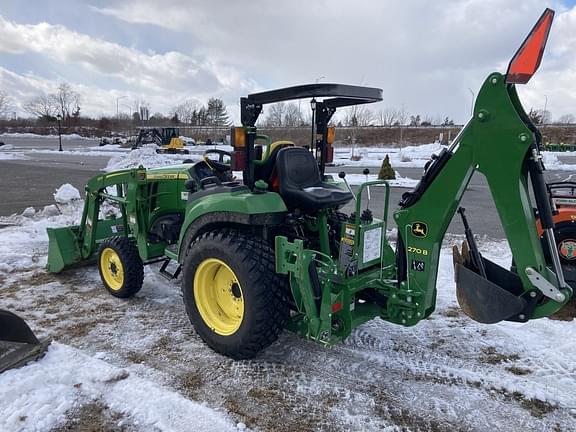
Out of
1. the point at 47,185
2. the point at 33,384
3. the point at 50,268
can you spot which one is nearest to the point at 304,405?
the point at 33,384

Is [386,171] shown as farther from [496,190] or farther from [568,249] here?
[496,190]

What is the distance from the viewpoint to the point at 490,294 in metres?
2.83

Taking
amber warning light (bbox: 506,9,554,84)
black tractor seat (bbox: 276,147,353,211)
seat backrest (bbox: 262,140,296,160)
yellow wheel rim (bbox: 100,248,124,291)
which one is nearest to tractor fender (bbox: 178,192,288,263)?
black tractor seat (bbox: 276,147,353,211)

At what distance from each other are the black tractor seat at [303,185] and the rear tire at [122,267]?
2041 millimetres

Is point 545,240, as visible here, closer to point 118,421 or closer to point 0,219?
point 118,421

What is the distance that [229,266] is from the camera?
335 cm

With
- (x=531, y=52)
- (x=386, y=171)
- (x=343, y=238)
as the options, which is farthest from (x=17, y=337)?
(x=386, y=171)

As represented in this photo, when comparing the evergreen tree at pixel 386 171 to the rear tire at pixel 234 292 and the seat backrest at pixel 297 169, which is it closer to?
the seat backrest at pixel 297 169

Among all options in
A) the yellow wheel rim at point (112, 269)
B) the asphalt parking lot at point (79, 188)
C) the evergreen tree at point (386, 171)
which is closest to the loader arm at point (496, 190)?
the yellow wheel rim at point (112, 269)

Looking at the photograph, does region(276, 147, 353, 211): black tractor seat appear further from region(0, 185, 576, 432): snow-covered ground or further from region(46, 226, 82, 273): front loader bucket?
region(46, 226, 82, 273): front loader bucket

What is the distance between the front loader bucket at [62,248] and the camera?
5.33m

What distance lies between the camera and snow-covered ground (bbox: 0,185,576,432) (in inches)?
110

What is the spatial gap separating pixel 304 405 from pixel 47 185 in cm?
1421

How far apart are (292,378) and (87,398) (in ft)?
4.64
